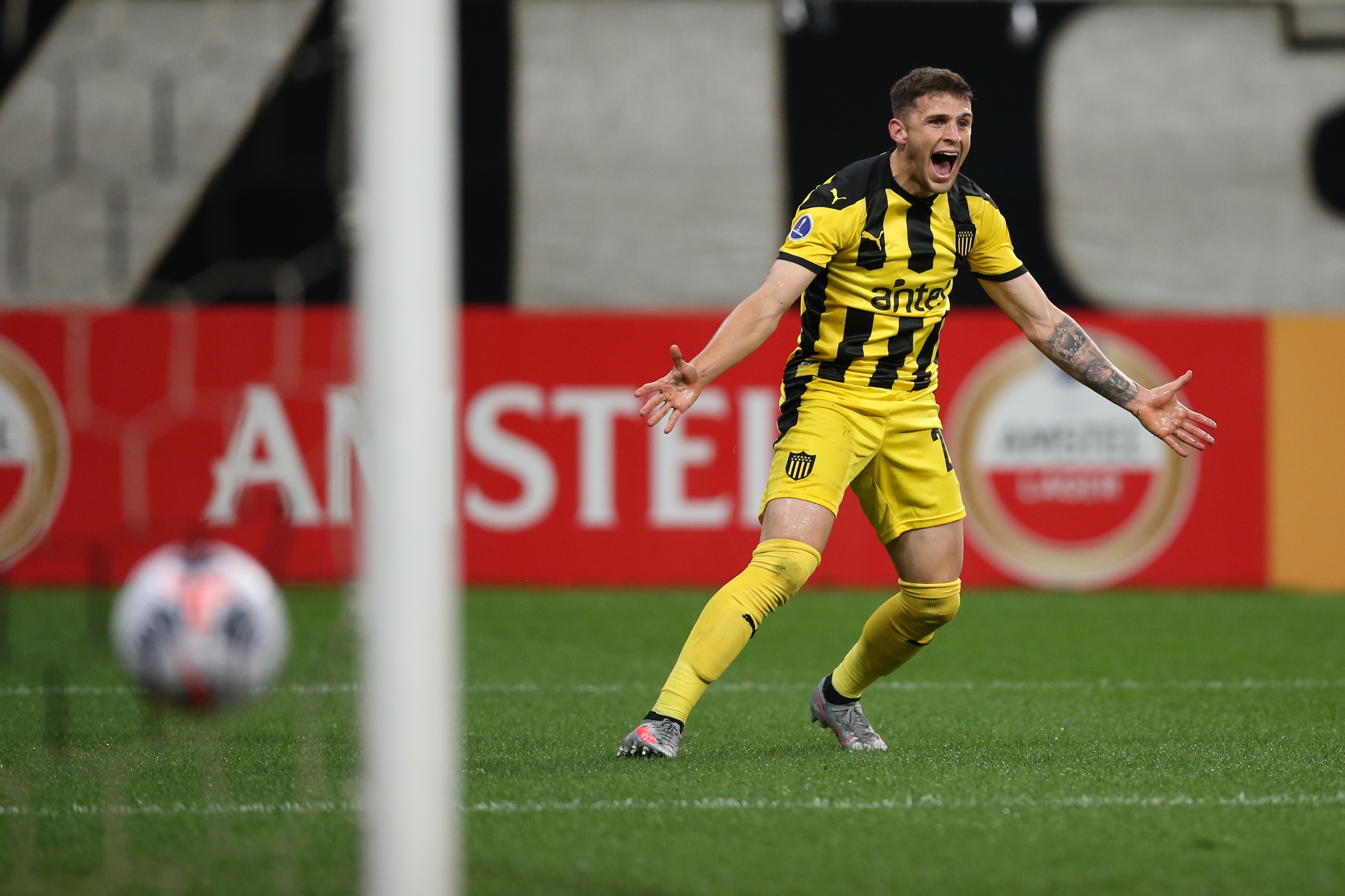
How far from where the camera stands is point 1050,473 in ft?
33.2

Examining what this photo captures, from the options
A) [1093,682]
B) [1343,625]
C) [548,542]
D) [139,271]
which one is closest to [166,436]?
[548,542]

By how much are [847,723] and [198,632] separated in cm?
222

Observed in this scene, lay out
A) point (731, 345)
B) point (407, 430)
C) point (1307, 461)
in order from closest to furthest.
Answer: point (407, 430) < point (731, 345) < point (1307, 461)

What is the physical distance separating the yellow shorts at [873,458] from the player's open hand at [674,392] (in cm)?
45

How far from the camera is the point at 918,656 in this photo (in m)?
7.48

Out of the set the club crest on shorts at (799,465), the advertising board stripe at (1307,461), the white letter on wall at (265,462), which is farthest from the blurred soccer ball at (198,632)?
the advertising board stripe at (1307,461)

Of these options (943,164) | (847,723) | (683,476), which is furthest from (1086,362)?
(683,476)

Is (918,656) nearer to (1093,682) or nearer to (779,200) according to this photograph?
(1093,682)

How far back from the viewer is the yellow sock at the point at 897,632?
473 centimetres

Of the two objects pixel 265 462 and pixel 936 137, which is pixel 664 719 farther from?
pixel 265 462

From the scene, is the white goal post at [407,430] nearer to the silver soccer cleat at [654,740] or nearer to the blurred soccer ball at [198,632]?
the blurred soccer ball at [198,632]

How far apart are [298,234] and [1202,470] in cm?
728

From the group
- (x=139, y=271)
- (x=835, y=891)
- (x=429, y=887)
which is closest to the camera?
(x=429, y=887)

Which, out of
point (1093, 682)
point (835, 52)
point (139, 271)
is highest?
point (835, 52)
